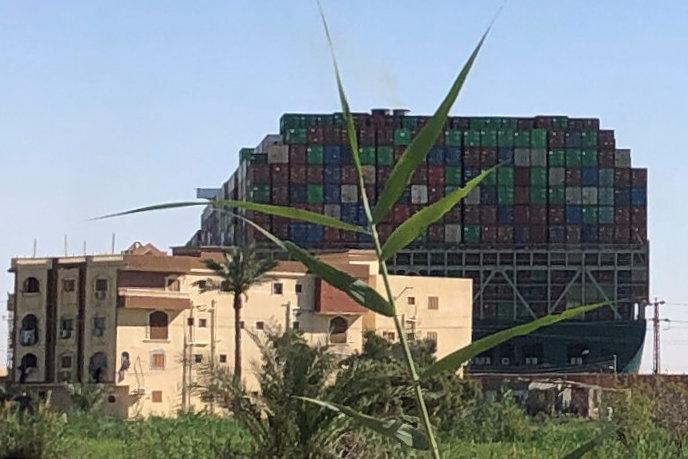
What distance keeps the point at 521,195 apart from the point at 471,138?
4.29 metres

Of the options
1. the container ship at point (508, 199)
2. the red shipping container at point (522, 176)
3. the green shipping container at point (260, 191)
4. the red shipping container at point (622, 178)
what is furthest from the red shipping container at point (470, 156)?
the green shipping container at point (260, 191)

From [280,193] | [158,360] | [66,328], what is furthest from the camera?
[280,193]

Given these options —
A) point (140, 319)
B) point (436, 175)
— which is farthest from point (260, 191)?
point (140, 319)

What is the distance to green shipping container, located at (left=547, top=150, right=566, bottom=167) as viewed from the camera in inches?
3319

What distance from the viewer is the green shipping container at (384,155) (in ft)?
269

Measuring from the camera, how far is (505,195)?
84.3m

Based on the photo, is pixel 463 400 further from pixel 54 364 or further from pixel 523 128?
pixel 523 128

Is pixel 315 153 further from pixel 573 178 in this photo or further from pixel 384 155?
pixel 573 178

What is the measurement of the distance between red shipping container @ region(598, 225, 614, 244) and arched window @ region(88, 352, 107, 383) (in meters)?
39.8

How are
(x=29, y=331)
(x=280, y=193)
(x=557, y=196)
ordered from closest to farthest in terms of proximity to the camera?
(x=29, y=331)
(x=280, y=193)
(x=557, y=196)

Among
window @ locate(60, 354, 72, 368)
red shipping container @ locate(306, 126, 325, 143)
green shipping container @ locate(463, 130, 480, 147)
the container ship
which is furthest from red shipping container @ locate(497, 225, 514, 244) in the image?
window @ locate(60, 354, 72, 368)

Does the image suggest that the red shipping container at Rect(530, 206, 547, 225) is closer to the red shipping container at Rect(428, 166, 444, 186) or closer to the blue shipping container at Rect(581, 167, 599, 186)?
the blue shipping container at Rect(581, 167, 599, 186)

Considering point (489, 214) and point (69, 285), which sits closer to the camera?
point (69, 285)

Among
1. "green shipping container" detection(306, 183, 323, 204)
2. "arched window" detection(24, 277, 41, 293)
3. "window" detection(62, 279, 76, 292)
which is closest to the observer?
"window" detection(62, 279, 76, 292)
